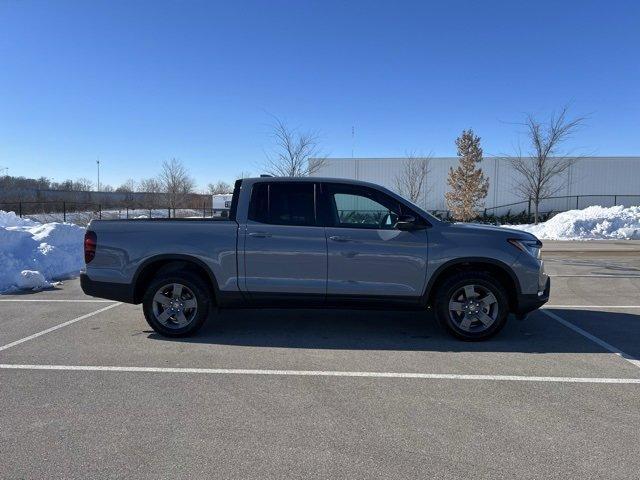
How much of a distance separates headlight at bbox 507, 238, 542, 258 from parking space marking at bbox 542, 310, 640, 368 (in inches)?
51.0

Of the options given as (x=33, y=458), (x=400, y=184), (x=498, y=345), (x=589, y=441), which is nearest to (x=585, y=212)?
(x=400, y=184)

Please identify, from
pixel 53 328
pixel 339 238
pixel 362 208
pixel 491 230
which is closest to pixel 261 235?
pixel 339 238

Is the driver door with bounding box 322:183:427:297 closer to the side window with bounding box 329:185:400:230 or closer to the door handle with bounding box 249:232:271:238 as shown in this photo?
the side window with bounding box 329:185:400:230

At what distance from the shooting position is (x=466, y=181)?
98.6 ft

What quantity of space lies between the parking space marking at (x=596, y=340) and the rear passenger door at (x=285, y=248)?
11.1 feet

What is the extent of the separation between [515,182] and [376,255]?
33.2 metres

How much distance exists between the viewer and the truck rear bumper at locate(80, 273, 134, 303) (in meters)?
5.76

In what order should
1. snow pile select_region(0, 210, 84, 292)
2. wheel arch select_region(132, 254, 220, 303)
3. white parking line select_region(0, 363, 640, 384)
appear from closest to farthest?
white parking line select_region(0, 363, 640, 384) < wheel arch select_region(132, 254, 220, 303) < snow pile select_region(0, 210, 84, 292)

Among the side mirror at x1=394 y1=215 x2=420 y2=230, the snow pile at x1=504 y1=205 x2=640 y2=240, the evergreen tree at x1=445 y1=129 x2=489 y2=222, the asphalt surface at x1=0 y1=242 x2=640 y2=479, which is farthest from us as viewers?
the evergreen tree at x1=445 y1=129 x2=489 y2=222

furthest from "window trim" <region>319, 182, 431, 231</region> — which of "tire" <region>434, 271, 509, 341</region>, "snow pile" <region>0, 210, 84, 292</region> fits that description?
"snow pile" <region>0, 210, 84, 292</region>

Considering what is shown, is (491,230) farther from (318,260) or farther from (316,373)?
(316,373)

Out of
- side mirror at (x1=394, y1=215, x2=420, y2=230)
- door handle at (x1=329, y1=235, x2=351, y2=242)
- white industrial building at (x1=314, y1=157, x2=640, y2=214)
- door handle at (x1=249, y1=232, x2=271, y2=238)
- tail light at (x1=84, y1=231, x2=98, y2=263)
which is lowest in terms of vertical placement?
tail light at (x1=84, y1=231, x2=98, y2=263)

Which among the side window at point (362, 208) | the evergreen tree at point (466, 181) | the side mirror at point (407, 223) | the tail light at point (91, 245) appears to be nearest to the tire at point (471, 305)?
the side mirror at point (407, 223)

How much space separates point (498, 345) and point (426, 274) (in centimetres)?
119
